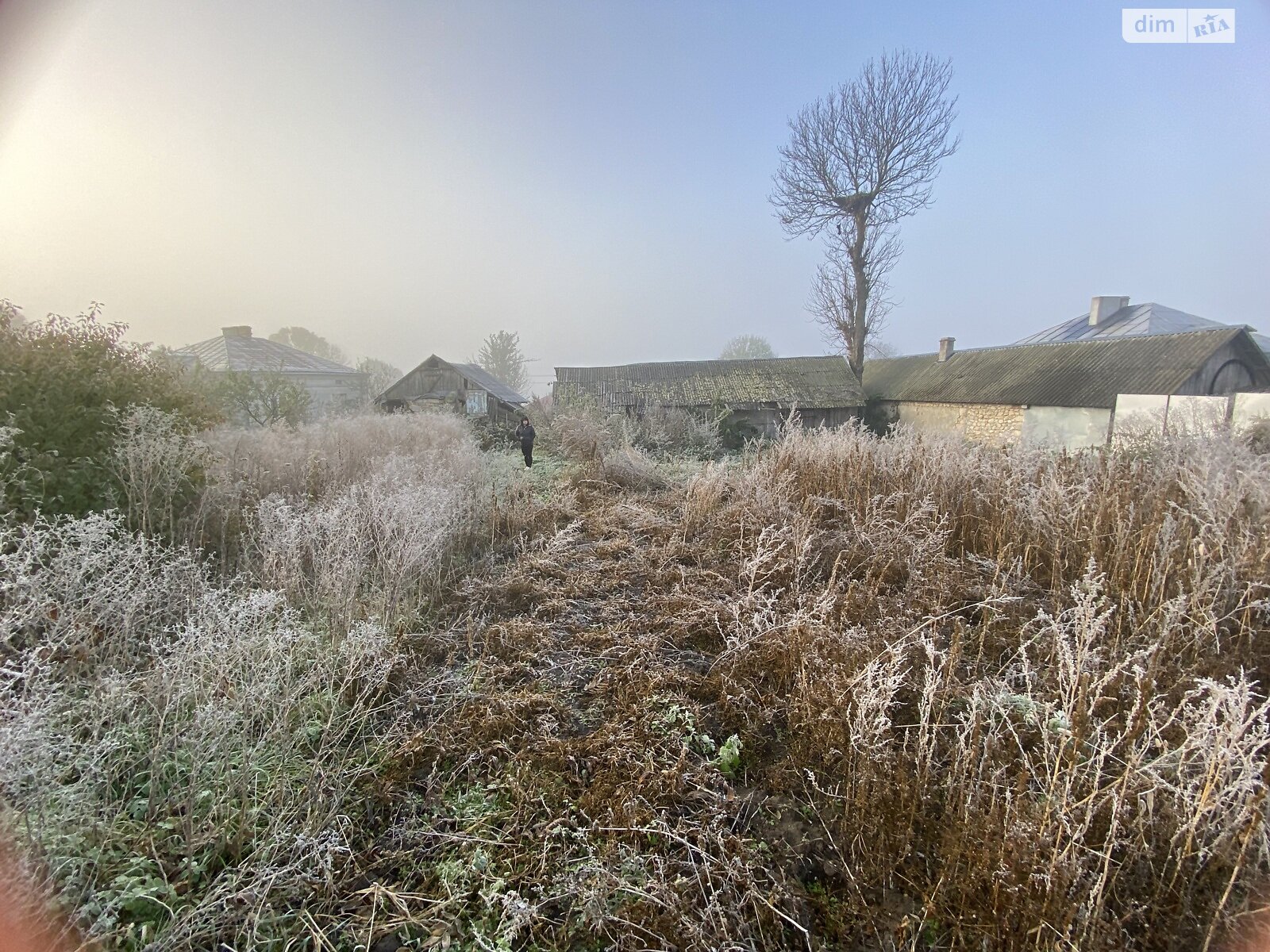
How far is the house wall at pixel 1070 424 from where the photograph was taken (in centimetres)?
1365

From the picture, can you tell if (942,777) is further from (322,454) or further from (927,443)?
(322,454)

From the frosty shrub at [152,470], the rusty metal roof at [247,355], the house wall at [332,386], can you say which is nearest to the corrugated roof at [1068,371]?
the frosty shrub at [152,470]

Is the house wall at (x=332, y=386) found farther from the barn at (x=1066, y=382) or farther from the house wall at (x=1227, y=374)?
the house wall at (x=1227, y=374)

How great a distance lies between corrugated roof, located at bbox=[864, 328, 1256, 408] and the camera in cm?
1347

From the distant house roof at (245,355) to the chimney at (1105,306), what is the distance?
34.8 m

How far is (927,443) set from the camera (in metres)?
6.54

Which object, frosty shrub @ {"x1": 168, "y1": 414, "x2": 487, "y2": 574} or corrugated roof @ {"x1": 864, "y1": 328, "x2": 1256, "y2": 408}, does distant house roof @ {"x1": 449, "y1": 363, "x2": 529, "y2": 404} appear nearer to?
frosty shrub @ {"x1": 168, "y1": 414, "x2": 487, "y2": 574}

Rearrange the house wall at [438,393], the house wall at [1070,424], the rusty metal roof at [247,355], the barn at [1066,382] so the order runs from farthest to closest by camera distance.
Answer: the house wall at [438,393]
the rusty metal roof at [247,355]
the house wall at [1070,424]
the barn at [1066,382]

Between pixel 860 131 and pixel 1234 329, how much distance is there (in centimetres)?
1379

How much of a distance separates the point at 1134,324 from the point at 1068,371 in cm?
960

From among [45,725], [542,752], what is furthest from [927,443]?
[45,725]

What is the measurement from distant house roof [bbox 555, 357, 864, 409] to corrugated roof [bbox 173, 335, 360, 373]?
11.6 meters

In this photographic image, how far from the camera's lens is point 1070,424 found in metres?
14.6

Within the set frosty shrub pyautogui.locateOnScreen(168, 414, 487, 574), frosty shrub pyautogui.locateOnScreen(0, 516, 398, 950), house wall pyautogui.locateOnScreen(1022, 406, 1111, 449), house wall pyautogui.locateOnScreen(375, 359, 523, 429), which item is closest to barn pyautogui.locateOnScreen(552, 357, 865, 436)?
house wall pyautogui.locateOnScreen(375, 359, 523, 429)
